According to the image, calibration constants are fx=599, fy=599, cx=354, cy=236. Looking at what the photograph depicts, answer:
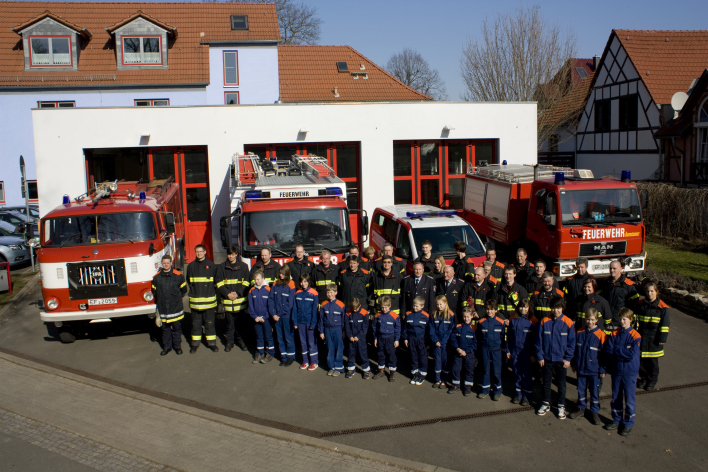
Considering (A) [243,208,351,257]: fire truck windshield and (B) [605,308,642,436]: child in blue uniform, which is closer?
(B) [605,308,642,436]: child in blue uniform

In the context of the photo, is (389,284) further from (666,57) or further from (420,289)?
(666,57)

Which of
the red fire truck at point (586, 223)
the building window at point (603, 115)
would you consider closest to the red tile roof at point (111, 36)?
the building window at point (603, 115)

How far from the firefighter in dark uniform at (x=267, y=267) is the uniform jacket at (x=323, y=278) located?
26.2 inches

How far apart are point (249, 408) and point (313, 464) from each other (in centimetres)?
183

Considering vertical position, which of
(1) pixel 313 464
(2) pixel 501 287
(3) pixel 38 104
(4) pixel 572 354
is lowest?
(1) pixel 313 464

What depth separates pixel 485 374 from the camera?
8.17 metres

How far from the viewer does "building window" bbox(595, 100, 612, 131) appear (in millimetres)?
32281

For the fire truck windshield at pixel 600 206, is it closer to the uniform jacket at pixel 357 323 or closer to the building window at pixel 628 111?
the uniform jacket at pixel 357 323

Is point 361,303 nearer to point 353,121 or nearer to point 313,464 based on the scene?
point 313,464

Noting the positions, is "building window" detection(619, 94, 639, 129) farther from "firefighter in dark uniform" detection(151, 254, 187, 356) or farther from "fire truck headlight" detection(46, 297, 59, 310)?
"fire truck headlight" detection(46, 297, 59, 310)

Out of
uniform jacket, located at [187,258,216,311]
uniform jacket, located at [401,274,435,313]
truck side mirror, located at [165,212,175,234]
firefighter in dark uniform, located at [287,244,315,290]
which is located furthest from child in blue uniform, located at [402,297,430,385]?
truck side mirror, located at [165,212,175,234]

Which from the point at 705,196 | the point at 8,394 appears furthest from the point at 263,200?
the point at 705,196

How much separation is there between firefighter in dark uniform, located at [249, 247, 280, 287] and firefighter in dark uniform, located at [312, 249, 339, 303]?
663 millimetres

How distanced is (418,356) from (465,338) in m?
0.86
